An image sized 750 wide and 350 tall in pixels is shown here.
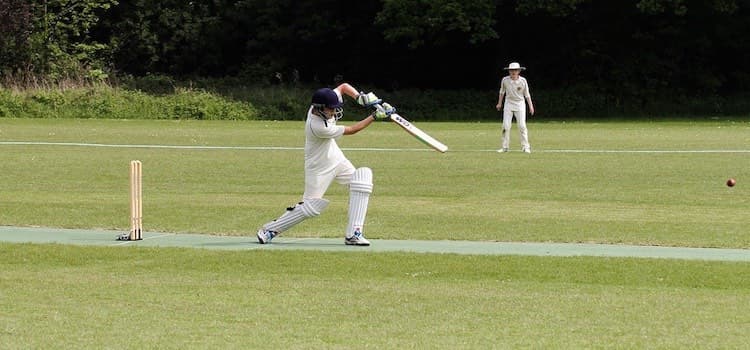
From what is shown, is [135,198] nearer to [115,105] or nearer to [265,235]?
[265,235]

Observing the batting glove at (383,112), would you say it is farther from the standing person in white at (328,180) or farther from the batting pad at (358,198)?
the batting pad at (358,198)

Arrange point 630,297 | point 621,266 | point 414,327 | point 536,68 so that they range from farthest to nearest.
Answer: point 536,68 < point 621,266 < point 630,297 < point 414,327

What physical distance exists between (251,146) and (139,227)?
15889mm

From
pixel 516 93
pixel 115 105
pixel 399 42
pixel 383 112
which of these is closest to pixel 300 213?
pixel 383 112

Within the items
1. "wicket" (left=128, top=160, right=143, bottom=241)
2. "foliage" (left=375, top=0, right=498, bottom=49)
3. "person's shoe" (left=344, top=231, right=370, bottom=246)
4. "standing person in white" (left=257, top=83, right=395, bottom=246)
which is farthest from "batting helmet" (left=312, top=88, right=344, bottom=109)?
"foliage" (left=375, top=0, right=498, bottom=49)

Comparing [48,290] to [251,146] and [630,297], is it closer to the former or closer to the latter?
[630,297]

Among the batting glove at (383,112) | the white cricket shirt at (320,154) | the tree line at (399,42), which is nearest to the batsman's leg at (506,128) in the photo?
the white cricket shirt at (320,154)

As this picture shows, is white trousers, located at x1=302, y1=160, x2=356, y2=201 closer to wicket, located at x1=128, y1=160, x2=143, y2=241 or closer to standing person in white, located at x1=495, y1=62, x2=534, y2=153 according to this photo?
wicket, located at x1=128, y1=160, x2=143, y2=241

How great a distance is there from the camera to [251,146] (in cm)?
2853

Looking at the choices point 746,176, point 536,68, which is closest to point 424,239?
point 746,176

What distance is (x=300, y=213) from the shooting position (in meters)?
12.2

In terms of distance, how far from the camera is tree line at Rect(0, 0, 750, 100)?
174ft

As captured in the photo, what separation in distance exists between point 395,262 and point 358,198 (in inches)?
53.3

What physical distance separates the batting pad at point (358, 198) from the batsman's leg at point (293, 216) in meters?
0.28
